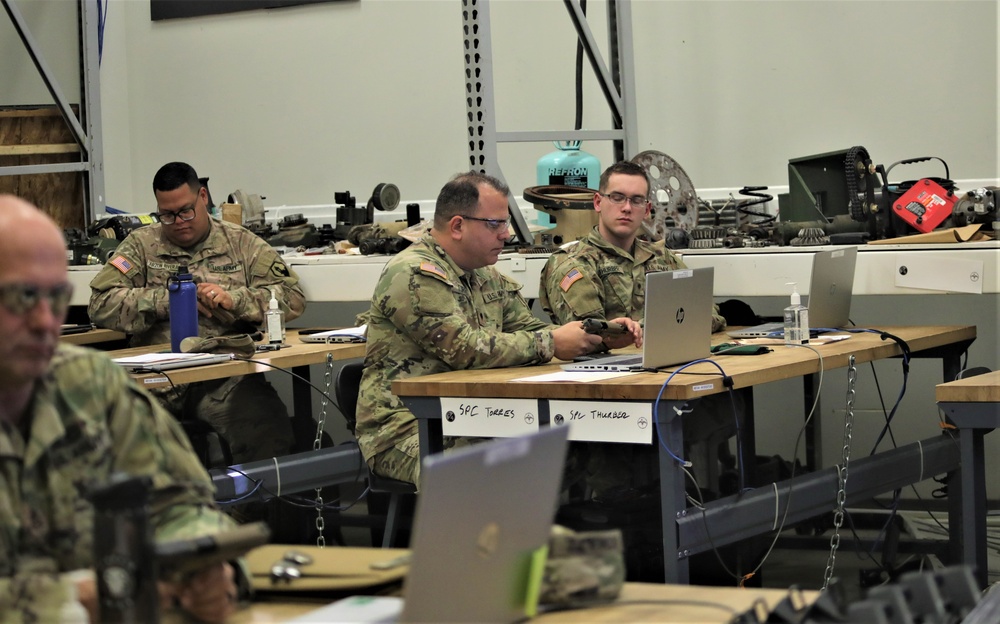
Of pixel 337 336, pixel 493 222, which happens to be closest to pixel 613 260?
A: pixel 493 222

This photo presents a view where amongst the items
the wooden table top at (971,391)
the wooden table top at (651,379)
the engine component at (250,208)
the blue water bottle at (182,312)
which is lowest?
the wooden table top at (971,391)

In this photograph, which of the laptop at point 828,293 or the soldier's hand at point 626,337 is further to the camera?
the laptop at point 828,293

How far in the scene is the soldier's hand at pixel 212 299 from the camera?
4.63m

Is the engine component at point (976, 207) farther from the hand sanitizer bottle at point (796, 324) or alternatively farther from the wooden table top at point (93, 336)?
the wooden table top at point (93, 336)

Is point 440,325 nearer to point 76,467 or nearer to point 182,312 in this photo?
point 182,312

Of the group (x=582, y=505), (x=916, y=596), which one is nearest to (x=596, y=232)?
(x=582, y=505)

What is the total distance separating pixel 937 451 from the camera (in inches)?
164

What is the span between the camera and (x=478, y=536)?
1371mm

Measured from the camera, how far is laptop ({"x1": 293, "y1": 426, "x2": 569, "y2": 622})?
51.4 inches

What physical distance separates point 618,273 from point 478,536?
3.31m

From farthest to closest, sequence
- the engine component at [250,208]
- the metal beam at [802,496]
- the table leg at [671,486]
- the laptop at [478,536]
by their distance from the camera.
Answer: the engine component at [250,208], the metal beam at [802,496], the table leg at [671,486], the laptop at [478,536]

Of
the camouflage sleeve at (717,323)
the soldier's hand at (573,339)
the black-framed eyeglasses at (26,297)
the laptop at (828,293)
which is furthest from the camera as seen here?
the camouflage sleeve at (717,323)

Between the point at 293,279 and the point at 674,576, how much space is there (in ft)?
8.09

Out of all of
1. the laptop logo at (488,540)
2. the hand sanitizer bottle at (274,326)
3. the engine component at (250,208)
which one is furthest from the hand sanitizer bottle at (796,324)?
the engine component at (250,208)
